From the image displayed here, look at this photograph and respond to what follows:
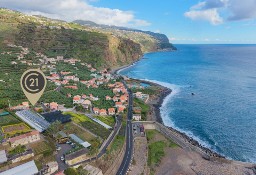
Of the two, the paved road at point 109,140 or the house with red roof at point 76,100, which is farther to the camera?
the house with red roof at point 76,100

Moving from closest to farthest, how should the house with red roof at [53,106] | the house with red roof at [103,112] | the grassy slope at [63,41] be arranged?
the house with red roof at [53,106] < the house with red roof at [103,112] < the grassy slope at [63,41]

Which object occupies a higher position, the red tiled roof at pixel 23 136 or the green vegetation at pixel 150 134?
the red tiled roof at pixel 23 136

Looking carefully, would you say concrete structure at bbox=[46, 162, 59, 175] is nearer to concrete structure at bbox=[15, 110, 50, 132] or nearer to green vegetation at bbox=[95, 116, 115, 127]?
concrete structure at bbox=[15, 110, 50, 132]

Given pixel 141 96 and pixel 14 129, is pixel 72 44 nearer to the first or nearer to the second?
pixel 141 96

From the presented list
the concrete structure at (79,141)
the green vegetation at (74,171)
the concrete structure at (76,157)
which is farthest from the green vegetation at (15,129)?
the green vegetation at (74,171)

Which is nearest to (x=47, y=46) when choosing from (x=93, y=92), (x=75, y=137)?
(x=93, y=92)

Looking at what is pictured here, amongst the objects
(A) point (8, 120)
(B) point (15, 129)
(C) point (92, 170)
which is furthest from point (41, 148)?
(A) point (8, 120)

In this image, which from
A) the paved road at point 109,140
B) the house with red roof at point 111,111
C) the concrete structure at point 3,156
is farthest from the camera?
the house with red roof at point 111,111

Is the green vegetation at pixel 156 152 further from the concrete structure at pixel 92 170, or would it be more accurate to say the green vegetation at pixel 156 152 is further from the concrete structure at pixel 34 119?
the concrete structure at pixel 34 119

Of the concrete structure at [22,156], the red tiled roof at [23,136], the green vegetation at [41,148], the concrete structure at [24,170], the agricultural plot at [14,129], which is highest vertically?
the red tiled roof at [23,136]
